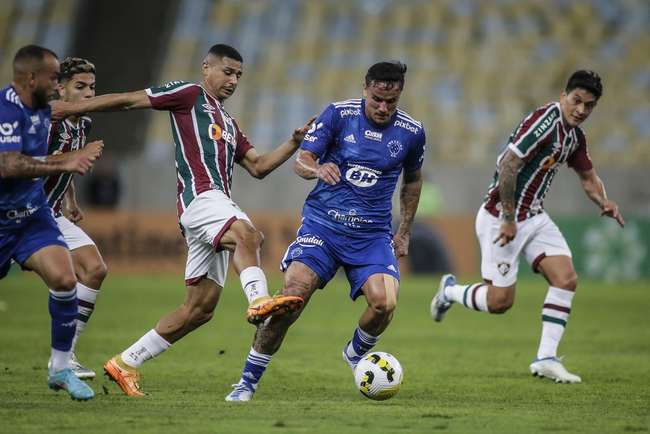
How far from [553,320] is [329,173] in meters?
3.49

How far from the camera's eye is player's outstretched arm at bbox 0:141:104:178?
24.8 feet

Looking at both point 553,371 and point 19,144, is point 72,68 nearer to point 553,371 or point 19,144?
point 19,144

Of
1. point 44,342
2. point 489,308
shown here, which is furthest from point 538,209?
point 44,342

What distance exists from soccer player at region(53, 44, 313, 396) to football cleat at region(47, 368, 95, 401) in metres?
0.79

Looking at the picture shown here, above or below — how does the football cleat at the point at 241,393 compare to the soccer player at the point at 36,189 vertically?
below

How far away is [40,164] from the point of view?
7.60 metres

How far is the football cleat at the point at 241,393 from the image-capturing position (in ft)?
27.5

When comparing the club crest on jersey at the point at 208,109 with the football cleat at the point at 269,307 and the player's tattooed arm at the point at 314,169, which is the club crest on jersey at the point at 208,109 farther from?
the football cleat at the point at 269,307

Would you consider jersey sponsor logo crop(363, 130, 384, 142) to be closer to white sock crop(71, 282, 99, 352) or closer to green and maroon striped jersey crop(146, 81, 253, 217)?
green and maroon striped jersey crop(146, 81, 253, 217)

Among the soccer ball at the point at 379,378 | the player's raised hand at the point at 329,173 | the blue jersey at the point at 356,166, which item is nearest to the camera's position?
the player's raised hand at the point at 329,173

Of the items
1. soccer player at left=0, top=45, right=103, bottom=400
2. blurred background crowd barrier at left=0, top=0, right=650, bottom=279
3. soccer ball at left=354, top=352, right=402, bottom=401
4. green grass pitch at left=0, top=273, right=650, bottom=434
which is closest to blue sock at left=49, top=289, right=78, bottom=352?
soccer player at left=0, top=45, right=103, bottom=400

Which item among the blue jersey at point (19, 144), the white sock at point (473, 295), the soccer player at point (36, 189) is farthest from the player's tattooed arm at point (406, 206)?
the blue jersey at point (19, 144)

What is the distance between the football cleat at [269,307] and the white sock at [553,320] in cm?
361

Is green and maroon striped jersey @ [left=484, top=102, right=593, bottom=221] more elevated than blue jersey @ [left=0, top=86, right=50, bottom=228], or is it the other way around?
green and maroon striped jersey @ [left=484, top=102, right=593, bottom=221]
